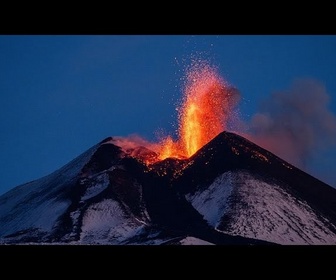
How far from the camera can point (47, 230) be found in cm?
1964

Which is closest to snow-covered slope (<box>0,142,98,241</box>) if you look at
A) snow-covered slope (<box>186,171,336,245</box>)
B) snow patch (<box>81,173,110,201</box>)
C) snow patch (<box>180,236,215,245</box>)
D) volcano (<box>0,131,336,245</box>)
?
volcano (<box>0,131,336,245</box>)

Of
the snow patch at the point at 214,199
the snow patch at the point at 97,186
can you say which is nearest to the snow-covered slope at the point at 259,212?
the snow patch at the point at 214,199

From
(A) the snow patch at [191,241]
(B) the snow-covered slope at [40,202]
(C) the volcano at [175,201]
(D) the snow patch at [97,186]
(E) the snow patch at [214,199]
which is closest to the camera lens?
(A) the snow patch at [191,241]

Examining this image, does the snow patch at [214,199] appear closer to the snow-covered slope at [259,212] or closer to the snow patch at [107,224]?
the snow-covered slope at [259,212]

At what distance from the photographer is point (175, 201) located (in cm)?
2133

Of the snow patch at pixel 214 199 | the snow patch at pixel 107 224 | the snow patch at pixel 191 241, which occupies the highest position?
the snow patch at pixel 214 199

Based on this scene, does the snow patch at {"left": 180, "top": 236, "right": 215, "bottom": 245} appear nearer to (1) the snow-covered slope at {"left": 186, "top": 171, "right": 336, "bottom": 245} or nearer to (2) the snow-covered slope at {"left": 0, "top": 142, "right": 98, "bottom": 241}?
(1) the snow-covered slope at {"left": 186, "top": 171, "right": 336, "bottom": 245}

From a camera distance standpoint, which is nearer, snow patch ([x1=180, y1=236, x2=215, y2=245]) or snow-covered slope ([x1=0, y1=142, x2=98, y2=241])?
snow patch ([x1=180, y1=236, x2=215, y2=245])

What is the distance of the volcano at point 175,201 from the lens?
18.7 metres

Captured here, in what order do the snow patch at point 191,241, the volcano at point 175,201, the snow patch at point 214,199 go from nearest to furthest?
the snow patch at point 191,241 < the volcano at point 175,201 < the snow patch at point 214,199

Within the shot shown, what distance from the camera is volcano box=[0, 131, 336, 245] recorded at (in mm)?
18656

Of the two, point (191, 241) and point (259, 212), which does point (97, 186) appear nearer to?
point (259, 212)
